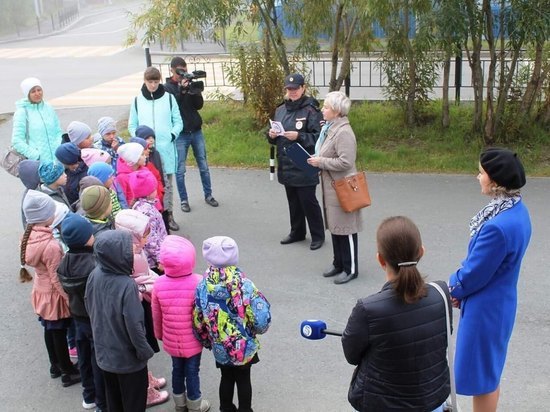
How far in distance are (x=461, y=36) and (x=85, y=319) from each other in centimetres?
648

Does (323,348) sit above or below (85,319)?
below

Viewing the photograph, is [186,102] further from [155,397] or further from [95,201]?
[155,397]

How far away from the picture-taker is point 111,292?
145 inches

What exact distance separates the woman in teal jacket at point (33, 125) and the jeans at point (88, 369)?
2.96 meters

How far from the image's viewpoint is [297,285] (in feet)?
19.8

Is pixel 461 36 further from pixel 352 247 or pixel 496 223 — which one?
pixel 496 223

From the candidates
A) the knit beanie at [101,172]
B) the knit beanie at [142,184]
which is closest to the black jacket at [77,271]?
the knit beanie at [101,172]

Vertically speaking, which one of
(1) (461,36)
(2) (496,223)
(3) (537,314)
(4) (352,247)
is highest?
(1) (461,36)

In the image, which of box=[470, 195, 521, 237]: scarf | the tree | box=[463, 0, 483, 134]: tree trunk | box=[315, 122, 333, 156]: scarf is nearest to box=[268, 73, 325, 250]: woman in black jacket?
box=[315, 122, 333, 156]: scarf

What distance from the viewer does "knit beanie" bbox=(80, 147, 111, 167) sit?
5742mm

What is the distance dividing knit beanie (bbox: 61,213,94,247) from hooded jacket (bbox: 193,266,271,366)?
0.77 metres

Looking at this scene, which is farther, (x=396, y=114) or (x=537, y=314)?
(x=396, y=114)

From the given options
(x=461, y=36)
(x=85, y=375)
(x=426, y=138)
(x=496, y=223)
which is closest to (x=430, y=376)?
(x=496, y=223)

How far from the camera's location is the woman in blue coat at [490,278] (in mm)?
3303
